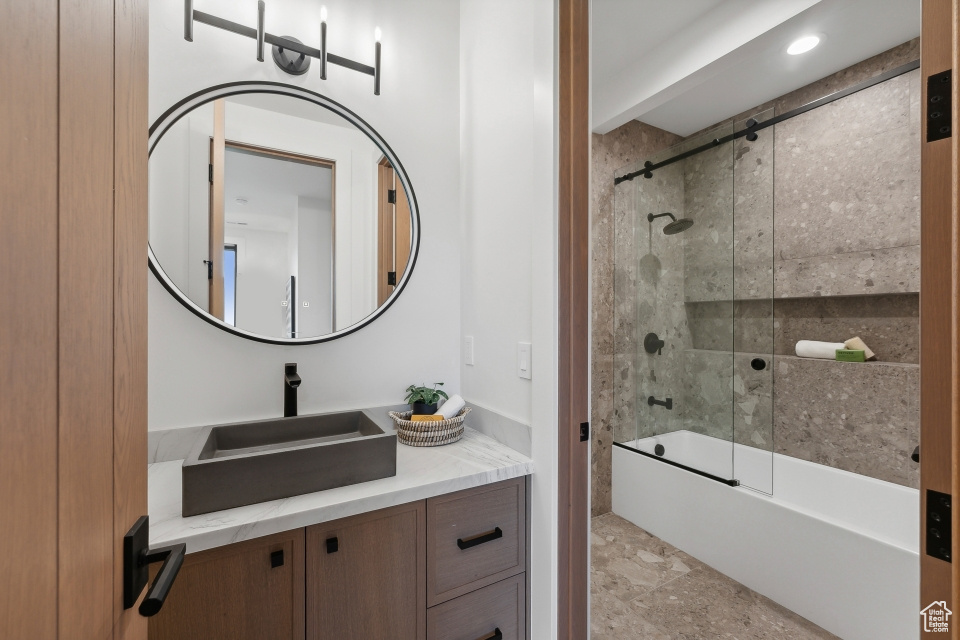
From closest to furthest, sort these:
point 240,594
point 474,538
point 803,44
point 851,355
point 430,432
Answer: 1. point 240,594
2. point 474,538
3. point 430,432
4. point 803,44
5. point 851,355

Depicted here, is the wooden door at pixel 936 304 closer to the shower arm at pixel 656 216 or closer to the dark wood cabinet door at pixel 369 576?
the dark wood cabinet door at pixel 369 576

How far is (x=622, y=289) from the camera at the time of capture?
2725mm

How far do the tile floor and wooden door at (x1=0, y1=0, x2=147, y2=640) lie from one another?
183cm

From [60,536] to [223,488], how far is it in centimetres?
65

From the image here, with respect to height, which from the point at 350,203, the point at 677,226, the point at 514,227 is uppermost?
the point at 677,226

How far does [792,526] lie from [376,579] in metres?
1.79

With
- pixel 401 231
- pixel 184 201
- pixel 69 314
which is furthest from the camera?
pixel 401 231

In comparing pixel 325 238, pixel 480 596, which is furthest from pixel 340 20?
pixel 480 596

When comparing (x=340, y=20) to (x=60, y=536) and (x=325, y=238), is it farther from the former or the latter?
(x=60, y=536)

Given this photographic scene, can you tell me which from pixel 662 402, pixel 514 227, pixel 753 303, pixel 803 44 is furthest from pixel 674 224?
pixel 514 227

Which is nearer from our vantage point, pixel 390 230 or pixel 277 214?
pixel 277 214

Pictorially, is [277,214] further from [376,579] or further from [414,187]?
[376,579]

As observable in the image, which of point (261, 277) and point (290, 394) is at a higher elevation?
point (261, 277)

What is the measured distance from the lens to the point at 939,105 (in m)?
0.63
